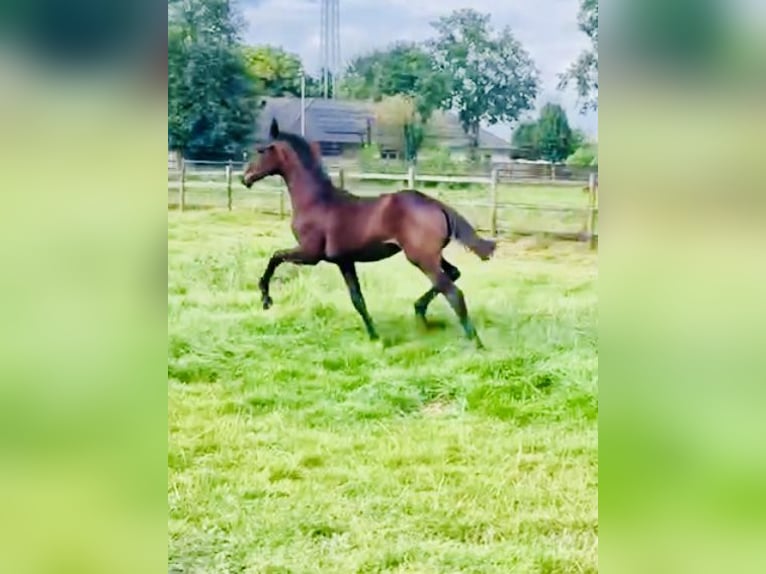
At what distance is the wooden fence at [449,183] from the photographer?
216 cm

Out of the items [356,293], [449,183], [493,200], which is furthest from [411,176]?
[356,293]

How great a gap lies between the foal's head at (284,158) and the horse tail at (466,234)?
31 centimetres

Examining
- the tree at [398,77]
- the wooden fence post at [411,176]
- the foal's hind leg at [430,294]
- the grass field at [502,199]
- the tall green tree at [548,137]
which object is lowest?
the foal's hind leg at [430,294]

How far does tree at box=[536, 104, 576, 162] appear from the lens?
6.98ft

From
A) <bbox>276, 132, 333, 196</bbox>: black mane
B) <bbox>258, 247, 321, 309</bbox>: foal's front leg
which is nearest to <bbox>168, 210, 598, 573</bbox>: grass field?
<bbox>258, 247, 321, 309</bbox>: foal's front leg

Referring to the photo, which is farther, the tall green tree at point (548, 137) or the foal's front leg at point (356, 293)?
the foal's front leg at point (356, 293)

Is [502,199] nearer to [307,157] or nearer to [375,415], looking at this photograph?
[307,157]

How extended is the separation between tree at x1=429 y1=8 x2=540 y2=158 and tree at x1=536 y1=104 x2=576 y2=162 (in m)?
0.04

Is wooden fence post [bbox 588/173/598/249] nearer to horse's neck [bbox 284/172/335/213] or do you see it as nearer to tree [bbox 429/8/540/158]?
tree [bbox 429/8/540/158]

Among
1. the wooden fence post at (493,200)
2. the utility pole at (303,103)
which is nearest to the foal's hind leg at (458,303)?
the wooden fence post at (493,200)

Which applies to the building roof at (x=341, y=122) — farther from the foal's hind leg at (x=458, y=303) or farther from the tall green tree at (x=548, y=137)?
the foal's hind leg at (x=458, y=303)
